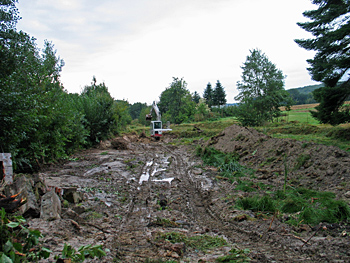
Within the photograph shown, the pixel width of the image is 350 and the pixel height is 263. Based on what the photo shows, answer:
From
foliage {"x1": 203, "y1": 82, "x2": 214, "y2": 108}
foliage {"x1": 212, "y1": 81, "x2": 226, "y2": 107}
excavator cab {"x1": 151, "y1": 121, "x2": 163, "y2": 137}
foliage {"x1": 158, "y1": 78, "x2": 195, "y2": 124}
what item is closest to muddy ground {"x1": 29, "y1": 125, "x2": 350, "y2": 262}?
excavator cab {"x1": 151, "y1": 121, "x2": 163, "y2": 137}

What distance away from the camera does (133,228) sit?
5238 millimetres

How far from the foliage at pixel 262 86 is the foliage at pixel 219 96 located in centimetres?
3780

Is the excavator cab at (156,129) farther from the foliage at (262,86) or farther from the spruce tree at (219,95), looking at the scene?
the spruce tree at (219,95)

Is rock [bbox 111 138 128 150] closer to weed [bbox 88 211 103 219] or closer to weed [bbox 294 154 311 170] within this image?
weed [bbox 294 154 311 170]

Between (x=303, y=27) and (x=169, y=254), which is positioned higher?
(x=303, y=27)

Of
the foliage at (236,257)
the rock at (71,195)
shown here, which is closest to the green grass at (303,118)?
the foliage at (236,257)

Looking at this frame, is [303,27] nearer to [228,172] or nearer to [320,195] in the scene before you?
[228,172]

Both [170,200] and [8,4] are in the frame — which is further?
[8,4]

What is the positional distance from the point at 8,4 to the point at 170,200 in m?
8.61

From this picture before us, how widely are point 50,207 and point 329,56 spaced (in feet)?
47.4

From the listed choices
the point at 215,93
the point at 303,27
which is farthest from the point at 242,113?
the point at 215,93

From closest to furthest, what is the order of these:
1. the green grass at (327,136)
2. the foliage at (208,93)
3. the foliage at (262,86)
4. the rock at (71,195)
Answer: the rock at (71,195)
the green grass at (327,136)
the foliage at (262,86)
the foliage at (208,93)

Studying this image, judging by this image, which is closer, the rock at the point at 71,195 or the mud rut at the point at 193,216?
the mud rut at the point at 193,216

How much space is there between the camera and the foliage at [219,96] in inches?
3147
